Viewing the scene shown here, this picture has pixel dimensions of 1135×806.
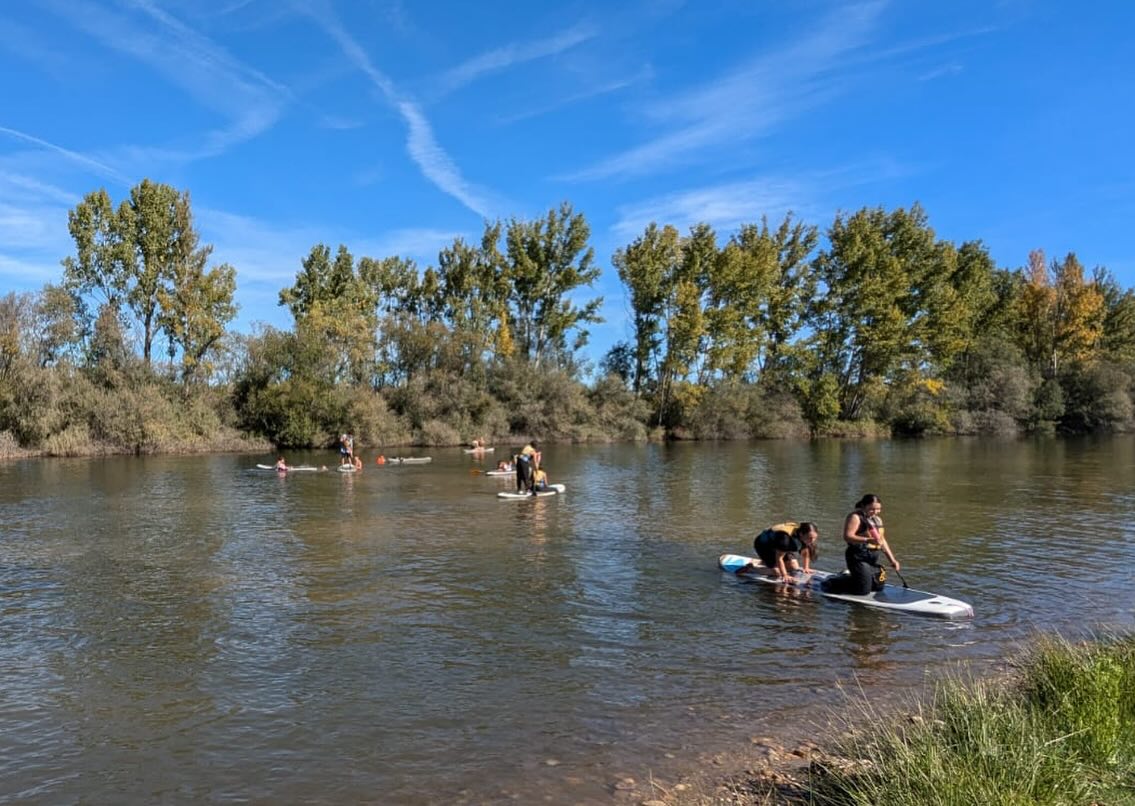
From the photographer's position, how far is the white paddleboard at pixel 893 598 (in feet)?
39.0

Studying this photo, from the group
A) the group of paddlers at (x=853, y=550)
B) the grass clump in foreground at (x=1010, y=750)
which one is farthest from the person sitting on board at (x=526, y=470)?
the grass clump in foreground at (x=1010, y=750)

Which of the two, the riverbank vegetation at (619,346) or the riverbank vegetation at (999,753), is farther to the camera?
the riverbank vegetation at (619,346)

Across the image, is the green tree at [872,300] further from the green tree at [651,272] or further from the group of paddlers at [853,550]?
the group of paddlers at [853,550]

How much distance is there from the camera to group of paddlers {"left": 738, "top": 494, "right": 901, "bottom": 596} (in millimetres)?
12852

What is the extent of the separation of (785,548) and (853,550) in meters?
1.32

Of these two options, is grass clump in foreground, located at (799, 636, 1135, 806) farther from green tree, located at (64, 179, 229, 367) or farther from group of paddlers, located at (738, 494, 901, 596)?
green tree, located at (64, 179, 229, 367)

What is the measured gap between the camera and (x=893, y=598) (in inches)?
493

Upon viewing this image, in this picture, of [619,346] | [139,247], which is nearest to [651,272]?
[619,346]

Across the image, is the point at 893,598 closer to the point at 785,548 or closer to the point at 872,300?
the point at 785,548

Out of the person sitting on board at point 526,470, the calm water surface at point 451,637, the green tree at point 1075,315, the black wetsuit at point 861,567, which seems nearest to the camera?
the calm water surface at point 451,637

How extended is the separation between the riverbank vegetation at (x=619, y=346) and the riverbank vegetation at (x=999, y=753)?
2154 inches

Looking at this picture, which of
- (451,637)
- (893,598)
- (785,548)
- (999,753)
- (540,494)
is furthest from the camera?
(540,494)

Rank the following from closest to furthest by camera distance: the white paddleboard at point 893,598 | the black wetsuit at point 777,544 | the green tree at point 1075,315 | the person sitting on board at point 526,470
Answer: the white paddleboard at point 893,598 < the black wetsuit at point 777,544 < the person sitting on board at point 526,470 < the green tree at point 1075,315

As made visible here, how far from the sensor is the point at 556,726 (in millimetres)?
7992
